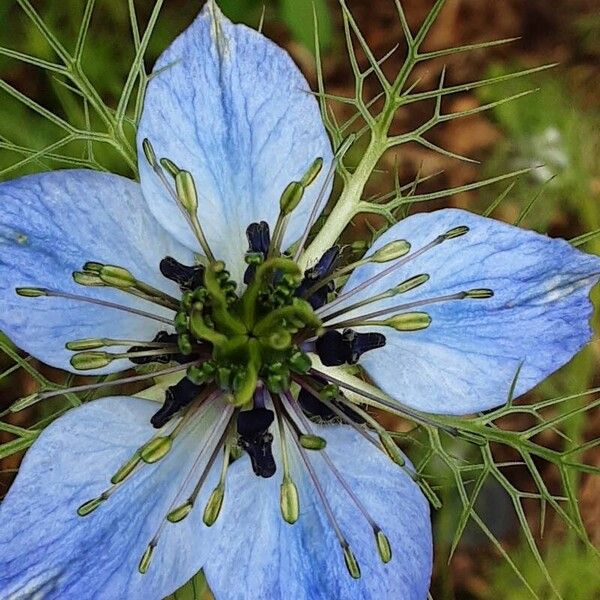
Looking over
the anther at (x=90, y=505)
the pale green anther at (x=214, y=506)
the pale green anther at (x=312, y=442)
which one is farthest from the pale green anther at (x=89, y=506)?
the pale green anther at (x=312, y=442)

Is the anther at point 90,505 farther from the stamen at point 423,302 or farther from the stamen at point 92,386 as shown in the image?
the stamen at point 423,302

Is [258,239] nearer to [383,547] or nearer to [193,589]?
[383,547]

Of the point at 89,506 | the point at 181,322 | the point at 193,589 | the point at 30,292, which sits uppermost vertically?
the point at 30,292

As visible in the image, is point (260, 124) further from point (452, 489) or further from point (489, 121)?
point (489, 121)

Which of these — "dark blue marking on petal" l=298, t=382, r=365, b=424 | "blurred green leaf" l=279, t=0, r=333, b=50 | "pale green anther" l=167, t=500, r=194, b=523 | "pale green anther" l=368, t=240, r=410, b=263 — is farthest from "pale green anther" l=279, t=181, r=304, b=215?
"blurred green leaf" l=279, t=0, r=333, b=50

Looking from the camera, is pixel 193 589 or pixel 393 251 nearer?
pixel 393 251

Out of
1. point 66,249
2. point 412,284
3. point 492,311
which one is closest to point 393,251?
point 412,284
